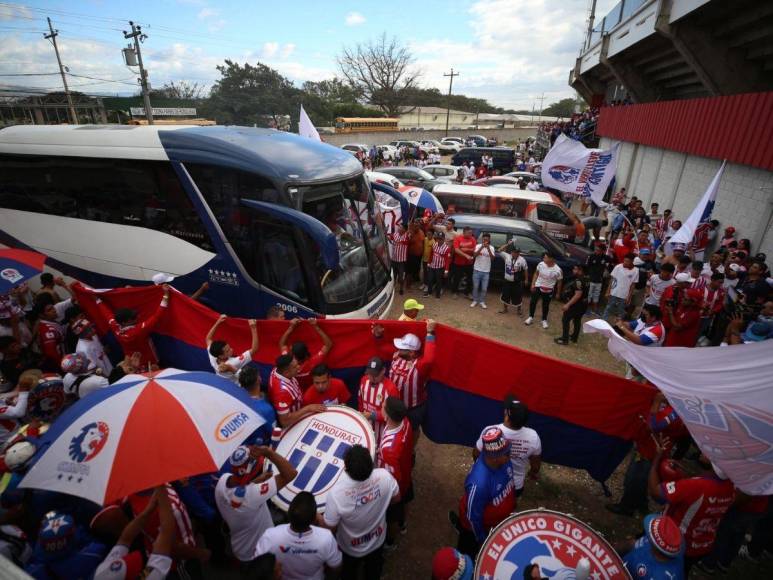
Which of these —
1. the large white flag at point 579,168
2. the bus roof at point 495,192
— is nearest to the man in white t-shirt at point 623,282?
the large white flag at point 579,168

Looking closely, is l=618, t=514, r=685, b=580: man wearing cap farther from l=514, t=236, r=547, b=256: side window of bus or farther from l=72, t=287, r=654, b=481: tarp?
l=514, t=236, r=547, b=256: side window of bus

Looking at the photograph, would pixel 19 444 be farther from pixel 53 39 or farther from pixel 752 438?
pixel 53 39

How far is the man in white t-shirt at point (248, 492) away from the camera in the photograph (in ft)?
9.13

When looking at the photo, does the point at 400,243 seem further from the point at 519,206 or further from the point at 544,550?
the point at 544,550

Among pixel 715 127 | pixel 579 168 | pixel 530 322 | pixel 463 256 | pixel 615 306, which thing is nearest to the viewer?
pixel 615 306

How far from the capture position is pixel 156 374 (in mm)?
2725

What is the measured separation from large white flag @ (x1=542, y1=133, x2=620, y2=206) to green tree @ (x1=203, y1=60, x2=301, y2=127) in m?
33.6

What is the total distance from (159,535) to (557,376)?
3.64m

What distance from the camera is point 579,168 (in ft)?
34.8

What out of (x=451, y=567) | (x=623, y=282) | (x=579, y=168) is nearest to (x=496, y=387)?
(x=451, y=567)

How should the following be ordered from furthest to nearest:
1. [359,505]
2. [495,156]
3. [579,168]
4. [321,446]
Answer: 1. [495,156]
2. [579,168]
3. [321,446]
4. [359,505]

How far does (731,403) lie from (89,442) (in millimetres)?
4235

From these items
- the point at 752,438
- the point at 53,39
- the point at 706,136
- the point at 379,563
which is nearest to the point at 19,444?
the point at 379,563

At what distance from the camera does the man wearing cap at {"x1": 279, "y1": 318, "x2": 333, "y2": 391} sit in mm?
4363
